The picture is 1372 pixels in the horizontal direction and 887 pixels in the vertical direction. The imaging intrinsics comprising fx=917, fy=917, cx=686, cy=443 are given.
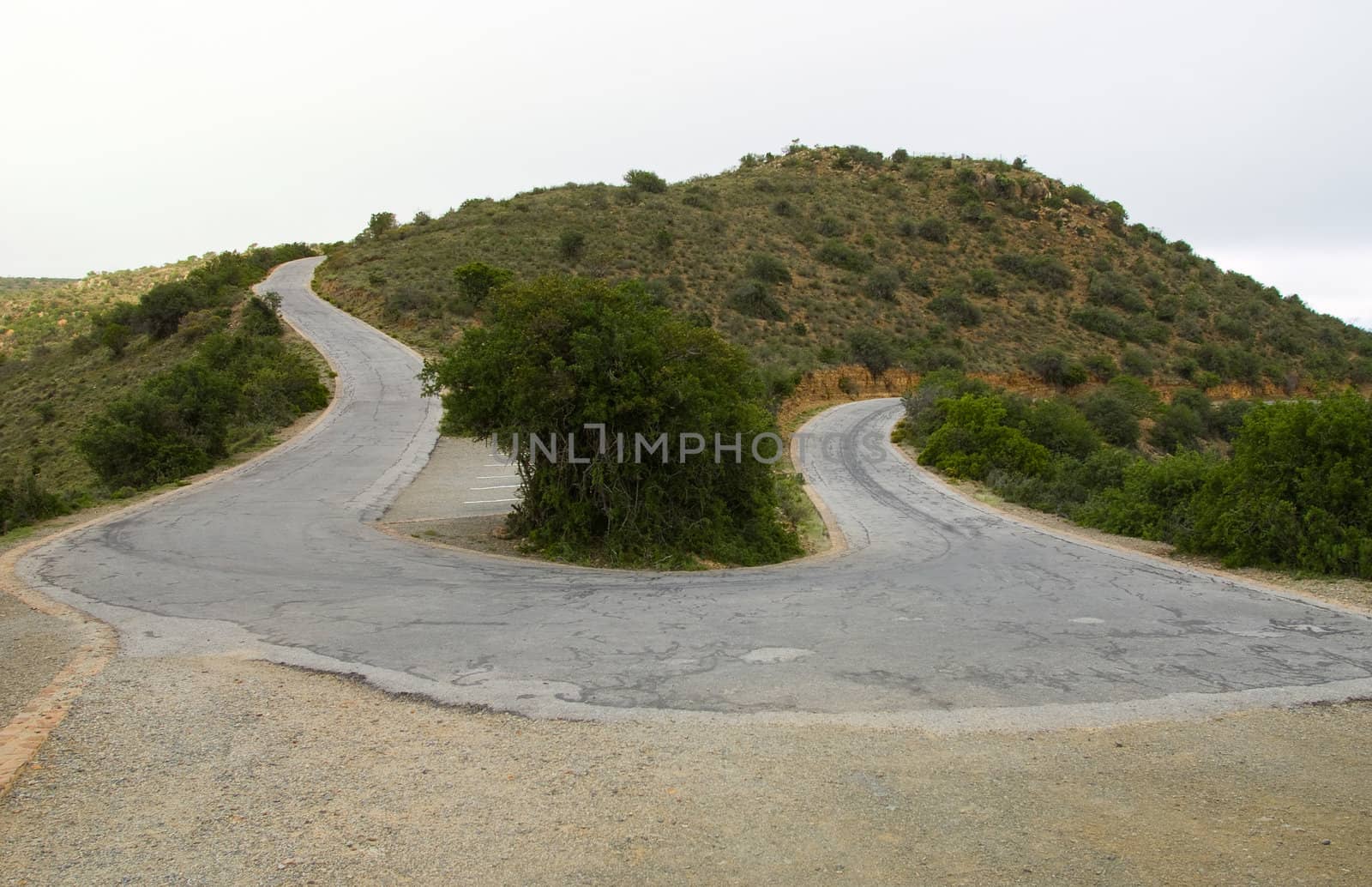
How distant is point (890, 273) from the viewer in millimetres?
62969

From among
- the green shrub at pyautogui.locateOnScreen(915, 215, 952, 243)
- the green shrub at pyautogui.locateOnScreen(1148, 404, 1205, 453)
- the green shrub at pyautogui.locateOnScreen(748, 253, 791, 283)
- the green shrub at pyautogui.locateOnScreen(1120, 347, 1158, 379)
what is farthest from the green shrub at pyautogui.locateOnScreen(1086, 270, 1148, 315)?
A: the green shrub at pyautogui.locateOnScreen(1148, 404, 1205, 453)

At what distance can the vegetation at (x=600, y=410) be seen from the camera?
13.7 m

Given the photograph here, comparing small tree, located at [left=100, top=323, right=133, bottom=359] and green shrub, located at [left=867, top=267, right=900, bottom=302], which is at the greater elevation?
green shrub, located at [left=867, top=267, right=900, bottom=302]

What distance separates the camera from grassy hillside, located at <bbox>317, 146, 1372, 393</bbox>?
54.0m

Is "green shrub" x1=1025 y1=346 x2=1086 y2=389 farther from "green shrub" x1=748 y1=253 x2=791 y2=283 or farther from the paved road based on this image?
the paved road

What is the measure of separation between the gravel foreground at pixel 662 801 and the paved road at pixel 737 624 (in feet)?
1.90

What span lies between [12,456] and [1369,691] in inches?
1522

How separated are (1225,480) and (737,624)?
8.22 m

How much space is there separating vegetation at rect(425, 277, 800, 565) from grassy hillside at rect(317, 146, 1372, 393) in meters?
30.6

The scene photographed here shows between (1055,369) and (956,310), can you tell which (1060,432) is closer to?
(1055,369)

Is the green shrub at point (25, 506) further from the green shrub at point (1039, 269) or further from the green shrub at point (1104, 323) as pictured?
the green shrub at point (1039, 269)

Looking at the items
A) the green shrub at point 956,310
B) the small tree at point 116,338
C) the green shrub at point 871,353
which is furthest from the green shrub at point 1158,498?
the small tree at point 116,338

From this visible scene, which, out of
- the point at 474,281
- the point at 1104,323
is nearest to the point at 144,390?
the point at 474,281

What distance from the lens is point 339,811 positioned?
4562mm
